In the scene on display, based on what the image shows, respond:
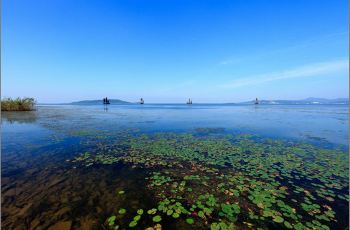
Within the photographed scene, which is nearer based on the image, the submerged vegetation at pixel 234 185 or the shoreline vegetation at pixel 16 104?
the submerged vegetation at pixel 234 185

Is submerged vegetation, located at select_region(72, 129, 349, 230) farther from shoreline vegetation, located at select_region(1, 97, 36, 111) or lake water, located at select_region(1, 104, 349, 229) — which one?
shoreline vegetation, located at select_region(1, 97, 36, 111)

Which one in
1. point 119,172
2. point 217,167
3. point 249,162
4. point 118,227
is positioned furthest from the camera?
point 249,162

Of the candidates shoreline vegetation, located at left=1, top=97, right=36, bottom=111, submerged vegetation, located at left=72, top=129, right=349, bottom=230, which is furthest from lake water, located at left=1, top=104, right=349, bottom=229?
shoreline vegetation, located at left=1, top=97, right=36, bottom=111

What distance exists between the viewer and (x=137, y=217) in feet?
17.5

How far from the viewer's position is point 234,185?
7270 mm

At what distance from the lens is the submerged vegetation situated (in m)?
5.25

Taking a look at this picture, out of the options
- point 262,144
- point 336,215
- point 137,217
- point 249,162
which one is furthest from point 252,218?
point 262,144

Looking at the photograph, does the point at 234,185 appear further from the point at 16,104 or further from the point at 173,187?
the point at 16,104

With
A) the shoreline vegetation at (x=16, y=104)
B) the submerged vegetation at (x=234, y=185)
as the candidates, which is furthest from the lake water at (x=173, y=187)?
the shoreline vegetation at (x=16, y=104)

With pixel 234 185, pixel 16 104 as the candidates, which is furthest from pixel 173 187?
pixel 16 104

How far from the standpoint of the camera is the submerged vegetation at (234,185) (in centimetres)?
525

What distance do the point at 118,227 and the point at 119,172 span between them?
382 centimetres

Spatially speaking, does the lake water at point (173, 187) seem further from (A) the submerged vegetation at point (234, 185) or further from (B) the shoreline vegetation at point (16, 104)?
(B) the shoreline vegetation at point (16, 104)

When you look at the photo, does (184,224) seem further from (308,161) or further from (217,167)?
(308,161)
